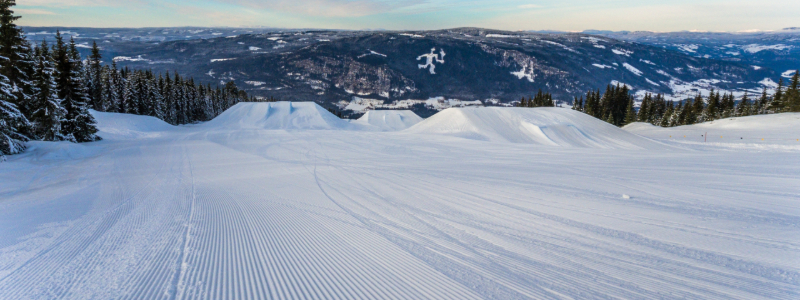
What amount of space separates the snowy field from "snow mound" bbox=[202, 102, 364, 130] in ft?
105

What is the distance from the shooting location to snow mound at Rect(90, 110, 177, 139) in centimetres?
2839

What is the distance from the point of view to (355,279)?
350 centimetres

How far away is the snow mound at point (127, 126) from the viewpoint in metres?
28.4

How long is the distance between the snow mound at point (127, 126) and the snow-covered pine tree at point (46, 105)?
6809mm

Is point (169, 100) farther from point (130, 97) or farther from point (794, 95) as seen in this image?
point (794, 95)

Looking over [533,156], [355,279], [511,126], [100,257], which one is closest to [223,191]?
[100,257]

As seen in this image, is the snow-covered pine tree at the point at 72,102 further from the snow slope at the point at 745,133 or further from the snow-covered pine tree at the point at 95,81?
the snow slope at the point at 745,133

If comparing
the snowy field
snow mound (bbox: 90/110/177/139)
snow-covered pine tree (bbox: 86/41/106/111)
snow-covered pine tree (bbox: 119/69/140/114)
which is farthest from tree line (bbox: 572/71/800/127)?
snow-covered pine tree (bbox: 86/41/106/111)

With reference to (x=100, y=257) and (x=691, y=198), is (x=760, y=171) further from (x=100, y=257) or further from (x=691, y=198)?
(x=100, y=257)

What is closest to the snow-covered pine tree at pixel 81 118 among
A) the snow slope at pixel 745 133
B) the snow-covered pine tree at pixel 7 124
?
the snow-covered pine tree at pixel 7 124

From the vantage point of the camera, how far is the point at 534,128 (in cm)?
2402

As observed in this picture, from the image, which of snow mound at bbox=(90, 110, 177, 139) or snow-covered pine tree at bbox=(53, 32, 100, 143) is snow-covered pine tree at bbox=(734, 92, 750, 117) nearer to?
snow mound at bbox=(90, 110, 177, 139)

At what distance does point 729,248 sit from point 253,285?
5.53 metres

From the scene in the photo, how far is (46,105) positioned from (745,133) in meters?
54.9
